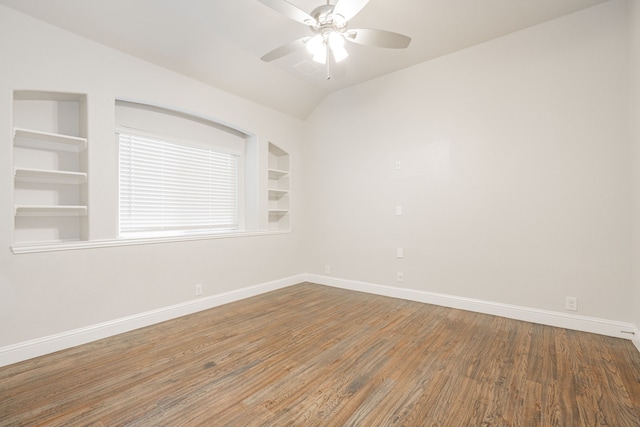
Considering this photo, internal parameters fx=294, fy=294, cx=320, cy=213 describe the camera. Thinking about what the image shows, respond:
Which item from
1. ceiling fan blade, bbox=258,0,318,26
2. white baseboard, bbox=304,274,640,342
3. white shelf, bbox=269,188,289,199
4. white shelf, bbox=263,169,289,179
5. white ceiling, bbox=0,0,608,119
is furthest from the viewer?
white shelf, bbox=269,188,289,199

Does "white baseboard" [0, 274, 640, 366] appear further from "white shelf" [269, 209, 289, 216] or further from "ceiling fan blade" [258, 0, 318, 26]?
"ceiling fan blade" [258, 0, 318, 26]

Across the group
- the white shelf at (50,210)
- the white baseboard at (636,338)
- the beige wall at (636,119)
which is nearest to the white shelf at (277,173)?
the white shelf at (50,210)

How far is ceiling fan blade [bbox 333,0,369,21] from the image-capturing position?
205 centimetres

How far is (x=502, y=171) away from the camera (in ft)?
11.1

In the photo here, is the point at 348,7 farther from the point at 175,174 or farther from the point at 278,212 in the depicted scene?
the point at 278,212

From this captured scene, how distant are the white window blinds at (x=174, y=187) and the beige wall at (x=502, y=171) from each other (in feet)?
5.90

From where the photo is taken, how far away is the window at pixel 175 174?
11.2 ft

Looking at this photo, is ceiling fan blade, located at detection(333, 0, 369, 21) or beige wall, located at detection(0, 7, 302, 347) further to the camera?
beige wall, located at detection(0, 7, 302, 347)

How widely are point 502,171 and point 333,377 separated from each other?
9.48 feet

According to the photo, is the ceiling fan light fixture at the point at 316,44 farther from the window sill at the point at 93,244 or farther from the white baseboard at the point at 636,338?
the white baseboard at the point at 636,338

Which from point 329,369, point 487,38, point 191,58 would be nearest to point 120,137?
point 191,58

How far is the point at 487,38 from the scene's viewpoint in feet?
11.1

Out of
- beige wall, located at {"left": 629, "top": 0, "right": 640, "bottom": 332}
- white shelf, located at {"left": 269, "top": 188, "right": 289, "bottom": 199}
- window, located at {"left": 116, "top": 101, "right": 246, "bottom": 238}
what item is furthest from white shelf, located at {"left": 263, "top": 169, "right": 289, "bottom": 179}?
beige wall, located at {"left": 629, "top": 0, "right": 640, "bottom": 332}

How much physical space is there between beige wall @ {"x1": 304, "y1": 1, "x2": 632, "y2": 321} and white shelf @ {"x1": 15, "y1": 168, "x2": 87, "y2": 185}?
3304 millimetres
